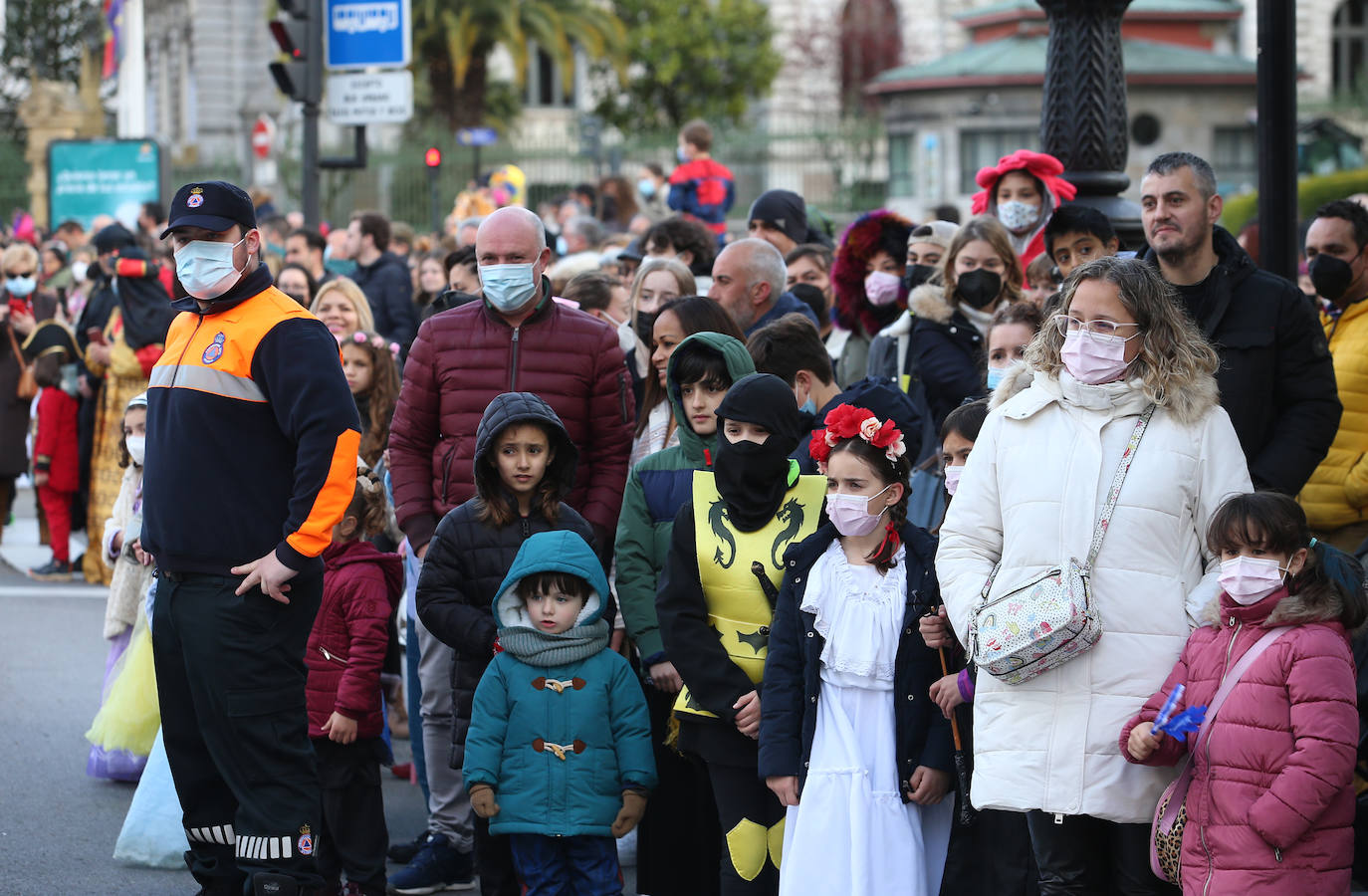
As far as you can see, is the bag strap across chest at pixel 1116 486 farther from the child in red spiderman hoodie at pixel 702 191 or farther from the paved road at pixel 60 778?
the child in red spiderman hoodie at pixel 702 191

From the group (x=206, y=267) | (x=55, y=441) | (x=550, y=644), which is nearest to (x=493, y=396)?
(x=550, y=644)

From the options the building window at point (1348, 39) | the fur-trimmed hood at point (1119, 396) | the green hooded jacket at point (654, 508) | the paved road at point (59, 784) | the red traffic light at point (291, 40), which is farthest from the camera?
the building window at point (1348, 39)

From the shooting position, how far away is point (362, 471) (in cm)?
701

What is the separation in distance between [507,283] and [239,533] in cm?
150

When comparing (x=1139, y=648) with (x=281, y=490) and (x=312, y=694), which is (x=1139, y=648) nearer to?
(x=281, y=490)

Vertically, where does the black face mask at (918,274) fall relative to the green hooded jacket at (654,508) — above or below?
above

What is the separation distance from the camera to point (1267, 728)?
4371mm

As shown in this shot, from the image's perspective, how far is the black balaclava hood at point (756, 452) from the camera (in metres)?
5.40

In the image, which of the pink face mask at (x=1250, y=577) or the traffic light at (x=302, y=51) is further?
the traffic light at (x=302, y=51)

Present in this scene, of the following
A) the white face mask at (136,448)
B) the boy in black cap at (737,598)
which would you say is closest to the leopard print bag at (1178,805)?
the boy in black cap at (737,598)

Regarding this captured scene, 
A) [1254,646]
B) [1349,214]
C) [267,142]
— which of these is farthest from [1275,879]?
[267,142]

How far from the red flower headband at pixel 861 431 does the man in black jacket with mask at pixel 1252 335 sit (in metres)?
1.08

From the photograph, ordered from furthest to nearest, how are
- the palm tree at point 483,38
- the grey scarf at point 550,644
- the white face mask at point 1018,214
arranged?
the palm tree at point 483,38, the white face mask at point 1018,214, the grey scarf at point 550,644

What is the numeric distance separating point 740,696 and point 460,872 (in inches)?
70.3
